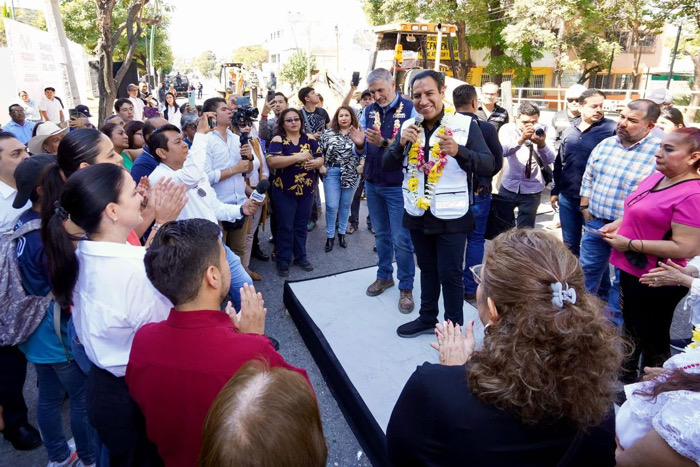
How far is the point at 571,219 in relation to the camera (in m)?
4.20

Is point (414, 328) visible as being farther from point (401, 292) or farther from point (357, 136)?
point (357, 136)

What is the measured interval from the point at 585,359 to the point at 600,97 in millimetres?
3741

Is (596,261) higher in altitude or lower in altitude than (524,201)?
lower

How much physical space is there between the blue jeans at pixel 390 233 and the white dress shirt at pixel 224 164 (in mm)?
1283

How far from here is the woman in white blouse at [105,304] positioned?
1566mm

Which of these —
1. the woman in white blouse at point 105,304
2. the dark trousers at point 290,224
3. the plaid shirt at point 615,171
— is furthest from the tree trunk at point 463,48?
the woman in white blouse at point 105,304

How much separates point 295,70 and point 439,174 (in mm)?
36270

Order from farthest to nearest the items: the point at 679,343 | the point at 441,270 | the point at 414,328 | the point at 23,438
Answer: the point at 679,343 → the point at 414,328 → the point at 441,270 → the point at 23,438

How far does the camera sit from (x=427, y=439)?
1159mm

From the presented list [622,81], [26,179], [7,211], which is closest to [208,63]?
[622,81]

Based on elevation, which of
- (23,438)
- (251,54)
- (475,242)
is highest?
(251,54)

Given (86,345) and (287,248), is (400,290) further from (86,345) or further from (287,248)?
(86,345)

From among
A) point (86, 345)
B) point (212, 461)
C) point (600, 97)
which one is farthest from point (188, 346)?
point (600, 97)

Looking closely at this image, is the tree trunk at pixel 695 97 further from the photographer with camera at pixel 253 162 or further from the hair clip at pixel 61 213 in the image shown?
the hair clip at pixel 61 213
